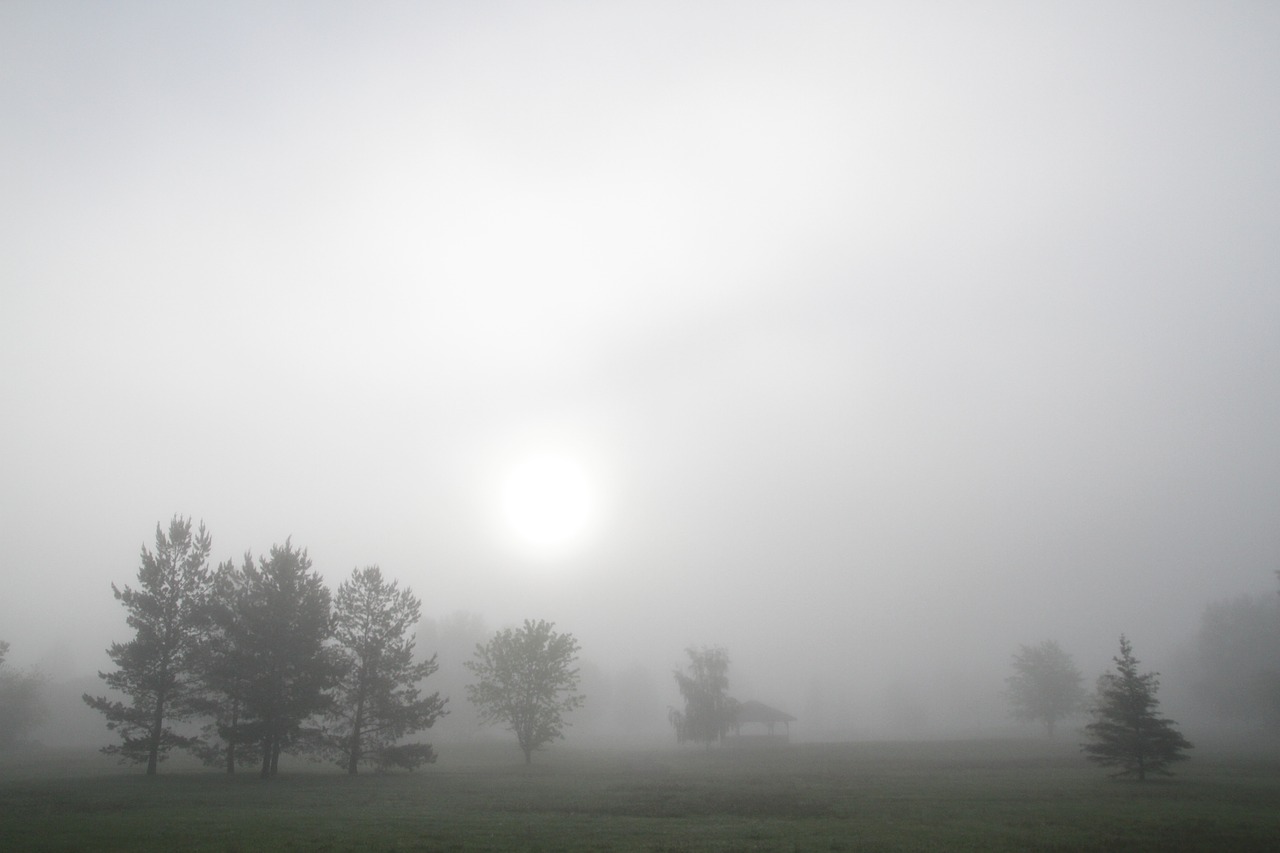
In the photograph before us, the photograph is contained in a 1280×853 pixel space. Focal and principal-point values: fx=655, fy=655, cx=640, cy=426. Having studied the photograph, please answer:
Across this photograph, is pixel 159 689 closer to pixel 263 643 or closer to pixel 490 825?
pixel 263 643

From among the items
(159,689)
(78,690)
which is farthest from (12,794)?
(78,690)

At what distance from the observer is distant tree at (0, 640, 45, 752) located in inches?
2908

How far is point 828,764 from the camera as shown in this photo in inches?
2154

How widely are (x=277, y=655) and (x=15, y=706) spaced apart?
56.4 meters

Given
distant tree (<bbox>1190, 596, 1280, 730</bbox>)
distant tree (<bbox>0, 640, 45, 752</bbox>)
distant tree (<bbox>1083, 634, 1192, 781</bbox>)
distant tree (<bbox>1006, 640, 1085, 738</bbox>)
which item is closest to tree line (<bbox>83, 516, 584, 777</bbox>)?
distant tree (<bbox>0, 640, 45, 752</bbox>)

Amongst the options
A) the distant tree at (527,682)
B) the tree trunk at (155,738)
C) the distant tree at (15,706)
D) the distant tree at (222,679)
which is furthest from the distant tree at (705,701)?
the distant tree at (15,706)

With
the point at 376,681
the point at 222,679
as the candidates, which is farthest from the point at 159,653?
the point at 376,681

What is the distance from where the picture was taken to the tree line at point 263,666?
1732 inches

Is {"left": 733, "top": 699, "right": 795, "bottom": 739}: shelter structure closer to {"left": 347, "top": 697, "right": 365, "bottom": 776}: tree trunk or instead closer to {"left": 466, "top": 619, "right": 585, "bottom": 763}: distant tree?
{"left": 466, "top": 619, "right": 585, "bottom": 763}: distant tree

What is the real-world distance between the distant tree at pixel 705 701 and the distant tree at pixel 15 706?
75.1m

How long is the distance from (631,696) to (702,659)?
251 ft

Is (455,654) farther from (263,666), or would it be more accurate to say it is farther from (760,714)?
(263,666)

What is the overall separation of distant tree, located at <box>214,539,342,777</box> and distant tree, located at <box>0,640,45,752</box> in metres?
43.4

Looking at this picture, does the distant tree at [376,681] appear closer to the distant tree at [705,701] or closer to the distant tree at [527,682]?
the distant tree at [527,682]
